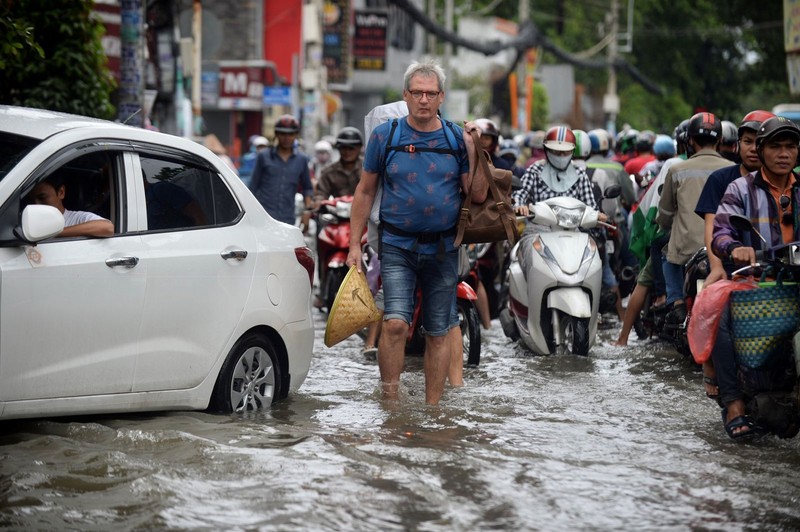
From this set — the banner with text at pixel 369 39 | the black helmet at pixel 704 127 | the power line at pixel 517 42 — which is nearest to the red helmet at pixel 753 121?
the black helmet at pixel 704 127

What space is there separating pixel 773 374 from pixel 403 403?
2.32 m

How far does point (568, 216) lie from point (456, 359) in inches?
93.8

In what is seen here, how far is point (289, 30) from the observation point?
4572 cm

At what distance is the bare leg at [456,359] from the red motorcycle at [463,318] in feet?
3.03

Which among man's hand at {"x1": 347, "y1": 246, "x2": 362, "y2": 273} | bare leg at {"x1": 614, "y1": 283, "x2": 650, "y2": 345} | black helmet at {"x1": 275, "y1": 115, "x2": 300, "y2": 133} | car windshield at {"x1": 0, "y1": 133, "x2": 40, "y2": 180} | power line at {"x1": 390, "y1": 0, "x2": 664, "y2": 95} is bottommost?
bare leg at {"x1": 614, "y1": 283, "x2": 650, "y2": 345}

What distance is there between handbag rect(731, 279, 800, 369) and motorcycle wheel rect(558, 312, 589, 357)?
3.89 metres

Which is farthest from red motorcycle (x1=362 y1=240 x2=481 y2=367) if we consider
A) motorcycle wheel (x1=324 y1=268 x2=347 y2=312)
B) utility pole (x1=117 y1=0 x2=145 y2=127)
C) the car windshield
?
the car windshield

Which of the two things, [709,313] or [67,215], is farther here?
[709,313]

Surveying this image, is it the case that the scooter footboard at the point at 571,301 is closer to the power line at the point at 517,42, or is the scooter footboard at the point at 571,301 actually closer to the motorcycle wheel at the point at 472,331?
the motorcycle wheel at the point at 472,331

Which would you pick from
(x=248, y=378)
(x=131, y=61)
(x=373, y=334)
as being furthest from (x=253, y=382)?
(x=131, y=61)

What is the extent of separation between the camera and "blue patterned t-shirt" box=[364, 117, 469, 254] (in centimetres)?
812

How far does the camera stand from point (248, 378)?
25.9ft

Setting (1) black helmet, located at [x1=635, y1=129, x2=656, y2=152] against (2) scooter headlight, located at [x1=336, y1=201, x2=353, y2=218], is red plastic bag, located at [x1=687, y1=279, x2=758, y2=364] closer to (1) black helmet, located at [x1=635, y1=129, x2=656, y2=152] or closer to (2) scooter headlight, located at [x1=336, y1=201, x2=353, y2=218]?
(2) scooter headlight, located at [x1=336, y1=201, x2=353, y2=218]

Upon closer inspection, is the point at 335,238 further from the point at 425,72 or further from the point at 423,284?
the point at 425,72
